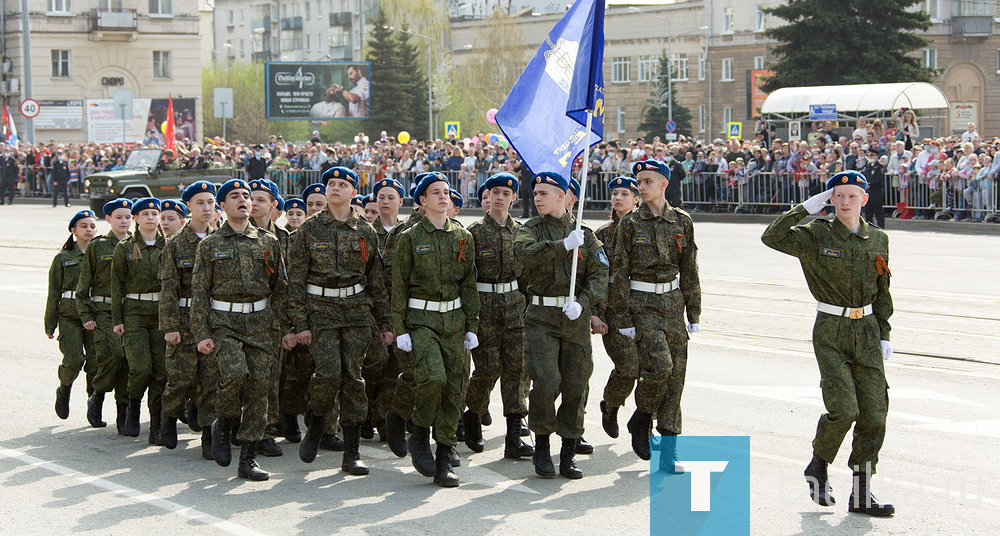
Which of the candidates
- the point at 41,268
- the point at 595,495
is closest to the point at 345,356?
the point at 595,495

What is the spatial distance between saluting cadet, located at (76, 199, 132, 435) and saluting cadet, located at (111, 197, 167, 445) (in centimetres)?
32

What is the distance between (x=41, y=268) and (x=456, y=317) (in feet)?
51.7

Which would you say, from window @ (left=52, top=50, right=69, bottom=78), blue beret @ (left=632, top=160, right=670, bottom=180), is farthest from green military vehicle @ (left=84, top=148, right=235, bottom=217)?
window @ (left=52, top=50, right=69, bottom=78)

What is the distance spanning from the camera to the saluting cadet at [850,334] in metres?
7.23

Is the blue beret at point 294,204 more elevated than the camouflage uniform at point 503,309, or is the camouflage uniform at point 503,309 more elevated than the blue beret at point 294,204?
the blue beret at point 294,204

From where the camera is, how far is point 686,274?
28.3 ft

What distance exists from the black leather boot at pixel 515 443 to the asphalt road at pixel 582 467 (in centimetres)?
12

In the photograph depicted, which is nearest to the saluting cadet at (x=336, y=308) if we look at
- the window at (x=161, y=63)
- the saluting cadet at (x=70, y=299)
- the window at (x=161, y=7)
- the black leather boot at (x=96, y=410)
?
the black leather boot at (x=96, y=410)

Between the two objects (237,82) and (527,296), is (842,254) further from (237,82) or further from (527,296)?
(237,82)

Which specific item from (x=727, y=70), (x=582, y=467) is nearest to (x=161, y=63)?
(x=727, y=70)

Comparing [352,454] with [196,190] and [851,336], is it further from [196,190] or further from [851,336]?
[851,336]

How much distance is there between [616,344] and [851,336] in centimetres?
186

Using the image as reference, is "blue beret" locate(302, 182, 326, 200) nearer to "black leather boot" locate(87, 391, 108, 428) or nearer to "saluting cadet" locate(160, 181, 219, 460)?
"saluting cadet" locate(160, 181, 219, 460)

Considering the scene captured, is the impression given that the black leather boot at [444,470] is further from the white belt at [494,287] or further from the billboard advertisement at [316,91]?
the billboard advertisement at [316,91]
